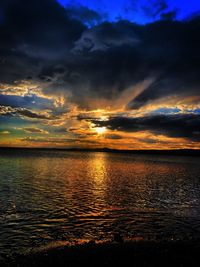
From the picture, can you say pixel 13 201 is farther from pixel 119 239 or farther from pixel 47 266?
pixel 47 266

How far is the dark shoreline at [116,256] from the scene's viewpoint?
1523 cm

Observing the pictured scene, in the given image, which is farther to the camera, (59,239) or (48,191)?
(48,191)

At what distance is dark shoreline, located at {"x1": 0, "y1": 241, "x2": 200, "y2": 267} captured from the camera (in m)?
15.2

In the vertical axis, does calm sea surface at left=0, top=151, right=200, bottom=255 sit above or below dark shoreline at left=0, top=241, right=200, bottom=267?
below

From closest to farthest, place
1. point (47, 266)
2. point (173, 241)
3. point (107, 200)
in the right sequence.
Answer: point (47, 266), point (173, 241), point (107, 200)

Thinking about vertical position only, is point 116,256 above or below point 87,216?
above

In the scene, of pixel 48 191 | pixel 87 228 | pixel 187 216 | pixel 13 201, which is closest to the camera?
pixel 87 228

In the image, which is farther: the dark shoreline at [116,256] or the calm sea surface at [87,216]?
the calm sea surface at [87,216]

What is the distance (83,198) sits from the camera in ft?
131

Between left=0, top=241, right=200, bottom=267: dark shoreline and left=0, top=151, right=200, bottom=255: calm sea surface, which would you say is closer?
left=0, top=241, right=200, bottom=267: dark shoreline

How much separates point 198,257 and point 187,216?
1450 centimetres

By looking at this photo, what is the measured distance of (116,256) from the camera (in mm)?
16406

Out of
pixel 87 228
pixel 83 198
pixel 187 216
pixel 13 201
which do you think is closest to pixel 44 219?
pixel 87 228

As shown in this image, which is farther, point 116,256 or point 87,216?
point 87,216
